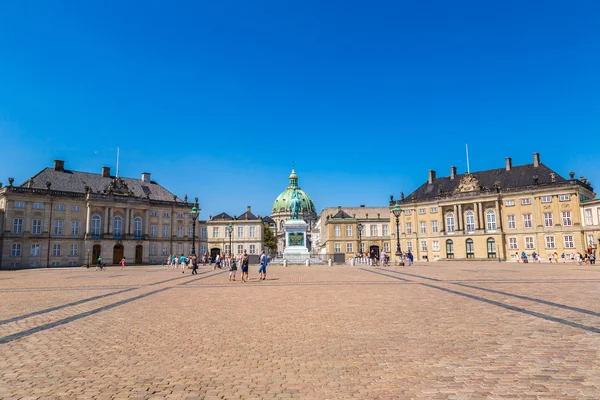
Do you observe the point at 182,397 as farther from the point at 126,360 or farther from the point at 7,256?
the point at 7,256

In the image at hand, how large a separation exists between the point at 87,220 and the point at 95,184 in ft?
21.5

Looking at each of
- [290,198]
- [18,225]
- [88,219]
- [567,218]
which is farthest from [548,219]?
[290,198]

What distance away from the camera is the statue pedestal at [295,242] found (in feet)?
156

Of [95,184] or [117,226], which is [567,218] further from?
[95,184]

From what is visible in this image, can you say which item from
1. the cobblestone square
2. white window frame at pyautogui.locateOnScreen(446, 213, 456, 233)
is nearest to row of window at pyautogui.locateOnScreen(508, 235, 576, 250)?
white window frame at pyautogui.locateOnScreen(446, 213, 456, 233)

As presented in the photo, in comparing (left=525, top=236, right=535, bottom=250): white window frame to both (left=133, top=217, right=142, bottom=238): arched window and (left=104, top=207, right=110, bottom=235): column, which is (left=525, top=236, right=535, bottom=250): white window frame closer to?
(left=133, top=217, right=142, bottom=238): arched window

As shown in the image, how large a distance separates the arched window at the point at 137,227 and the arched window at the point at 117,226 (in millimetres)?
2004

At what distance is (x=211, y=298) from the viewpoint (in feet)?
46.9

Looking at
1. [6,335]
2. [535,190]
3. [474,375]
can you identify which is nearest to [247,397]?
[474,375]

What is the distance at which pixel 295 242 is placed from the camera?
4931 cm

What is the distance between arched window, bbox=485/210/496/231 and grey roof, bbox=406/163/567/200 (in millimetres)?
3883

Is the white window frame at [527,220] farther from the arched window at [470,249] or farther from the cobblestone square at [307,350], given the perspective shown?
the cobblestone square at [307,350]

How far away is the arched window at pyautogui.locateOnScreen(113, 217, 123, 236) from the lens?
199 feet

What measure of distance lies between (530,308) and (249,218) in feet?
255
